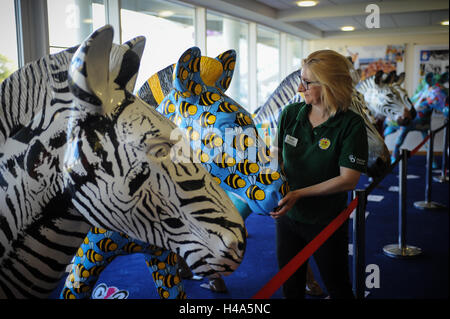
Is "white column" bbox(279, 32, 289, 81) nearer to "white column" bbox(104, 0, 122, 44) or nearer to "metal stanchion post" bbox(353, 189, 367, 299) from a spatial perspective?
"white column" bbox(104, 0, 122, 44)

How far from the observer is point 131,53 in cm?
85

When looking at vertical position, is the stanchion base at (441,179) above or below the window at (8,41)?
below

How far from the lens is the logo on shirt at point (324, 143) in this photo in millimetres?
1617

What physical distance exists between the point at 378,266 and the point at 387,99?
3516 mm

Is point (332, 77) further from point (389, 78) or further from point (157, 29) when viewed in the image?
point (389, 78)

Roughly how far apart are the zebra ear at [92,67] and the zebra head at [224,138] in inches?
29.4

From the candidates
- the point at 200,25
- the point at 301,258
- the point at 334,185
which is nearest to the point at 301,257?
the point at 301,258

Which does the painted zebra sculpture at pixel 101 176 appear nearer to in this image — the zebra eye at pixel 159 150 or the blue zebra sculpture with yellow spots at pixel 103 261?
the zebra eye at pixel 159 150

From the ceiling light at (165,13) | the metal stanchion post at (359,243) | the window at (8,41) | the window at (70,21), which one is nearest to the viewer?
the metal stanchion post at (359,243)

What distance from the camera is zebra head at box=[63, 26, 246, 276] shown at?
0.80 m

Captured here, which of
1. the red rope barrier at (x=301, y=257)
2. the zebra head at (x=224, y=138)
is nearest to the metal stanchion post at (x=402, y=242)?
the red rope barrier at (x=301, y=257)

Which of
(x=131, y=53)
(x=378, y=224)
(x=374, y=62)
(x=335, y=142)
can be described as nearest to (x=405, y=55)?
(x=374, y=62)

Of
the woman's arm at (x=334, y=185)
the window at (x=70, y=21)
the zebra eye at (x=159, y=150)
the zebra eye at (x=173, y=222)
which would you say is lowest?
the woman's arm at (x=334, y=185)
